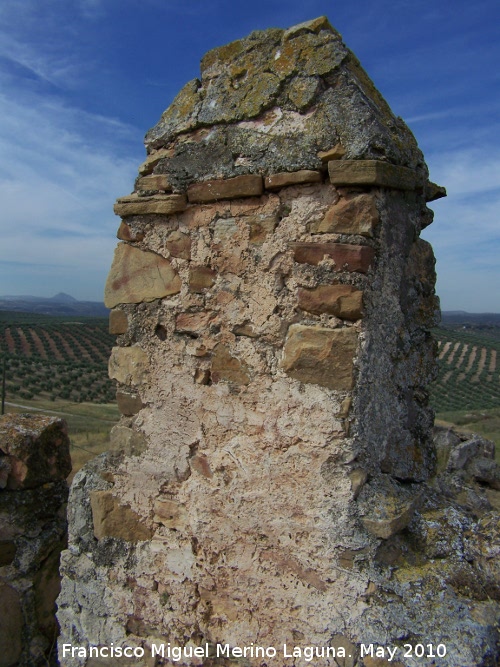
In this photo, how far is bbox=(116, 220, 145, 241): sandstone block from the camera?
209 centimetres

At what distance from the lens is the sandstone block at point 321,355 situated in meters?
1.67

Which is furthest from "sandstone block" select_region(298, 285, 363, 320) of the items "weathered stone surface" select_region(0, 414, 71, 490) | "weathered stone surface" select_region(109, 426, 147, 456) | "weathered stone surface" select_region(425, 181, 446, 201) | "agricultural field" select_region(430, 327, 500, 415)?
"agricultural field" select_region(430, 327, 500, 415)

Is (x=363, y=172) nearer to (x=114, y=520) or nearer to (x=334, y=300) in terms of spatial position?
(x=334, y=300)

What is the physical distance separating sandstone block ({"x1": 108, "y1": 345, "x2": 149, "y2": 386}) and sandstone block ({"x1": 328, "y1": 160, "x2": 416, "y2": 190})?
102cm

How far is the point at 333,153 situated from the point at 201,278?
658 mm

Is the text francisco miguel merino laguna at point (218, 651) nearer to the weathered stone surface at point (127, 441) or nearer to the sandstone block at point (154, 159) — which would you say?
the weathered stone surface at point (127, 441)

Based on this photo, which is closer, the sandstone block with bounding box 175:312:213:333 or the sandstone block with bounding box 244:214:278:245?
the sandstone block with bounding box 244:214:278:245

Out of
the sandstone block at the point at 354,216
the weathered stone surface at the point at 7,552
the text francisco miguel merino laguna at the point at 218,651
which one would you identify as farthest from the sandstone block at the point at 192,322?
the weathered stone surface at the point at 7,552

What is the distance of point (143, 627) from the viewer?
79.3 inches

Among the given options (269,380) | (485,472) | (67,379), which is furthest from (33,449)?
(67,379)

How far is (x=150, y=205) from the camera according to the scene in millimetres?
2020

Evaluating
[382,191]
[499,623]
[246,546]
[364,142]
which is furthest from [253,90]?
[499,623]

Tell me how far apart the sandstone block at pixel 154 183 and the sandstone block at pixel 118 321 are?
52 cm

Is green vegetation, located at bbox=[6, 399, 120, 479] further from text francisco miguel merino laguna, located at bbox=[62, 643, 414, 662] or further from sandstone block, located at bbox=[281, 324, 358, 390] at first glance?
sandstone block, located at bbox=[281, 324, 358, 390]
